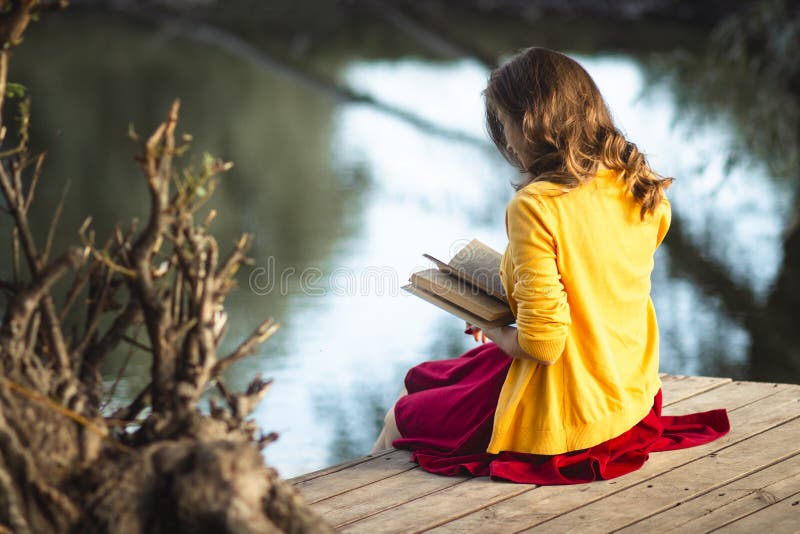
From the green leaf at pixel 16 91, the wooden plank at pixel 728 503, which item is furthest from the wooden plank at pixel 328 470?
the green leaf at pixel 16 91

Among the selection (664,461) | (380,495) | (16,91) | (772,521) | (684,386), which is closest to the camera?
(16,91)

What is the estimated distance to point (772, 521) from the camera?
1.81 metres

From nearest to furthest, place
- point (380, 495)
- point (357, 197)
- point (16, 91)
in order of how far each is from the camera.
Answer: point (16, 91) → point (380, 495) → point (357, 197)

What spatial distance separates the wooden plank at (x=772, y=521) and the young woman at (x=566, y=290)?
0.29 metres

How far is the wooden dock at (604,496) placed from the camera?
1.85 m

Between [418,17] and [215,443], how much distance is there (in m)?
11.9

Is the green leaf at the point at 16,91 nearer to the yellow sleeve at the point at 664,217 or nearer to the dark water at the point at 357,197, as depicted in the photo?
the yellow sleeve at the point at 664,217

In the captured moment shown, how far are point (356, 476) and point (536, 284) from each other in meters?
0.53

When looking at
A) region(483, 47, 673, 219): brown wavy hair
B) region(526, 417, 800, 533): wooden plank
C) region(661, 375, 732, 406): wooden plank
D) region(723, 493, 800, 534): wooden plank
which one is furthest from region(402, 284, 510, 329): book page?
region(661, 375, 732, 406): wooden plank

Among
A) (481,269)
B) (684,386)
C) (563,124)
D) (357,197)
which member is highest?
(357,197)

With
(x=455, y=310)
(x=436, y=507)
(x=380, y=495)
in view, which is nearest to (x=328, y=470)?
(x=380, y=495)

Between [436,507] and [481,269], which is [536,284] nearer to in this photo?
[481,269]

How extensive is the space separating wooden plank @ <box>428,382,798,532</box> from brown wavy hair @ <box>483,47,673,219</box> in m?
0.49

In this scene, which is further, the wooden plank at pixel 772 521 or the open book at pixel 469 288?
the open book at pixel 469 288
